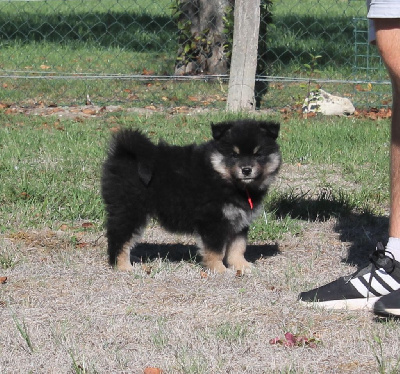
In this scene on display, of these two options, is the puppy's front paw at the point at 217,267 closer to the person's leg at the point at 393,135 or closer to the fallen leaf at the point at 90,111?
the person's leg at the point at 393,135

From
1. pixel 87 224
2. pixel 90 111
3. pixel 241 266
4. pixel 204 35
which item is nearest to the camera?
pixel 241 266

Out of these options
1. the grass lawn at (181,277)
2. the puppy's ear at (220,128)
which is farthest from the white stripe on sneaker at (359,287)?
the puppy's ear at (220,128)

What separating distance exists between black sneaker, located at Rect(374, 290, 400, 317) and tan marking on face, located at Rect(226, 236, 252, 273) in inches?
42.5

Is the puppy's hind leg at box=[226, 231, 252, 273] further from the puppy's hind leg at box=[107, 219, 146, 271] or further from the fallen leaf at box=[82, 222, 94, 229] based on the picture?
the fallen leaf at box=[82, 222, 94, 229]

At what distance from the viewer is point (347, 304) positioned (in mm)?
3957

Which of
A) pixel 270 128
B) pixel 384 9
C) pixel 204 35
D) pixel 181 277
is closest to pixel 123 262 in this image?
pixel 181 277

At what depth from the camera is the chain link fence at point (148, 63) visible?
10008 millimetres

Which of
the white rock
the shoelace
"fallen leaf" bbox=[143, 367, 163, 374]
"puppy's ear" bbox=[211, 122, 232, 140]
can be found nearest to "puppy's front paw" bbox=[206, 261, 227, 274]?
"puppy's ear" bbox=[211, 122, 232, 140]

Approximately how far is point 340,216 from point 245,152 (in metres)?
1.51

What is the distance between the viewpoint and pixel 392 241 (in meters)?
4.11

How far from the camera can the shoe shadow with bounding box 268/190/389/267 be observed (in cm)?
532

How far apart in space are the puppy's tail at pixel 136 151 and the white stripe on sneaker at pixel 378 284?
4.41 feet

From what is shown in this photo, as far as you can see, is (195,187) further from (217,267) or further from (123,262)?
(123,262)

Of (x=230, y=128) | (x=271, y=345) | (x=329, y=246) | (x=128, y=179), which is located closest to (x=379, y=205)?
(x=329, y=246)
